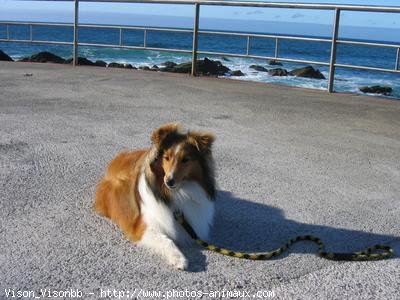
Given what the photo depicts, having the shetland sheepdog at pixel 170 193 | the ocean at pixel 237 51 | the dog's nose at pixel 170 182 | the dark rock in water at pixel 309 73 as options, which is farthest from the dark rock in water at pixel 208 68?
the dog's nose at pixel 170 182

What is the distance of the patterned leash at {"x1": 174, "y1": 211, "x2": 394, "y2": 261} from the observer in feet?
12.1

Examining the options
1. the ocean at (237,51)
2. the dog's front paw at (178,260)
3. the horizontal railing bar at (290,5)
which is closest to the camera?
the dog's front paw at (178,260)

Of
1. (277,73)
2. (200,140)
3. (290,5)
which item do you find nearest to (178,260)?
(200,140)

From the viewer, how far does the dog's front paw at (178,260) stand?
11.5ft

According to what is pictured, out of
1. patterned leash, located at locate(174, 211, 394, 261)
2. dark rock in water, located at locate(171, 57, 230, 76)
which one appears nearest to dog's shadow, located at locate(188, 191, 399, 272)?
patterned leash, located at locate(174, 211, 394, 261)

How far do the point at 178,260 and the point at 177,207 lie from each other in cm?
46

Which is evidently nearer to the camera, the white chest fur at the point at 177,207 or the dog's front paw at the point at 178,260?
the dog's front paw at the point at 178,260

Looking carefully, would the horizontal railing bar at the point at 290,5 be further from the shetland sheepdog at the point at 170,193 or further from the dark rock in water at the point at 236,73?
the dark rock in water at the point at 236,73

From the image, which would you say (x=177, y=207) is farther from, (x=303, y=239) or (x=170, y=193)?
(x=303, y=239)

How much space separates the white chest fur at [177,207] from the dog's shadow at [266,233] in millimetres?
177

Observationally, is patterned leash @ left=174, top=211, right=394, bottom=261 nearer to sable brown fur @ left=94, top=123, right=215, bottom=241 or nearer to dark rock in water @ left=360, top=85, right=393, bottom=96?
sable brown fur @ left=94, top=123, right=215, bottom=241

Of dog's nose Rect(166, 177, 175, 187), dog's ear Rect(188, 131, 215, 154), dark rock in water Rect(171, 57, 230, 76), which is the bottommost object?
dark rock in water Rect(171, 57, 230, 76)

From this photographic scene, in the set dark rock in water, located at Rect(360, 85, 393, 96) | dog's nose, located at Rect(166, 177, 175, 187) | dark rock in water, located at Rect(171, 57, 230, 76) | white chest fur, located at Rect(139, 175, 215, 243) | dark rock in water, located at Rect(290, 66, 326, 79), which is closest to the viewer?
dog's nose, located at Rect(166, 177, 175, 187)

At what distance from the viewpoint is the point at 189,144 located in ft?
12.4
